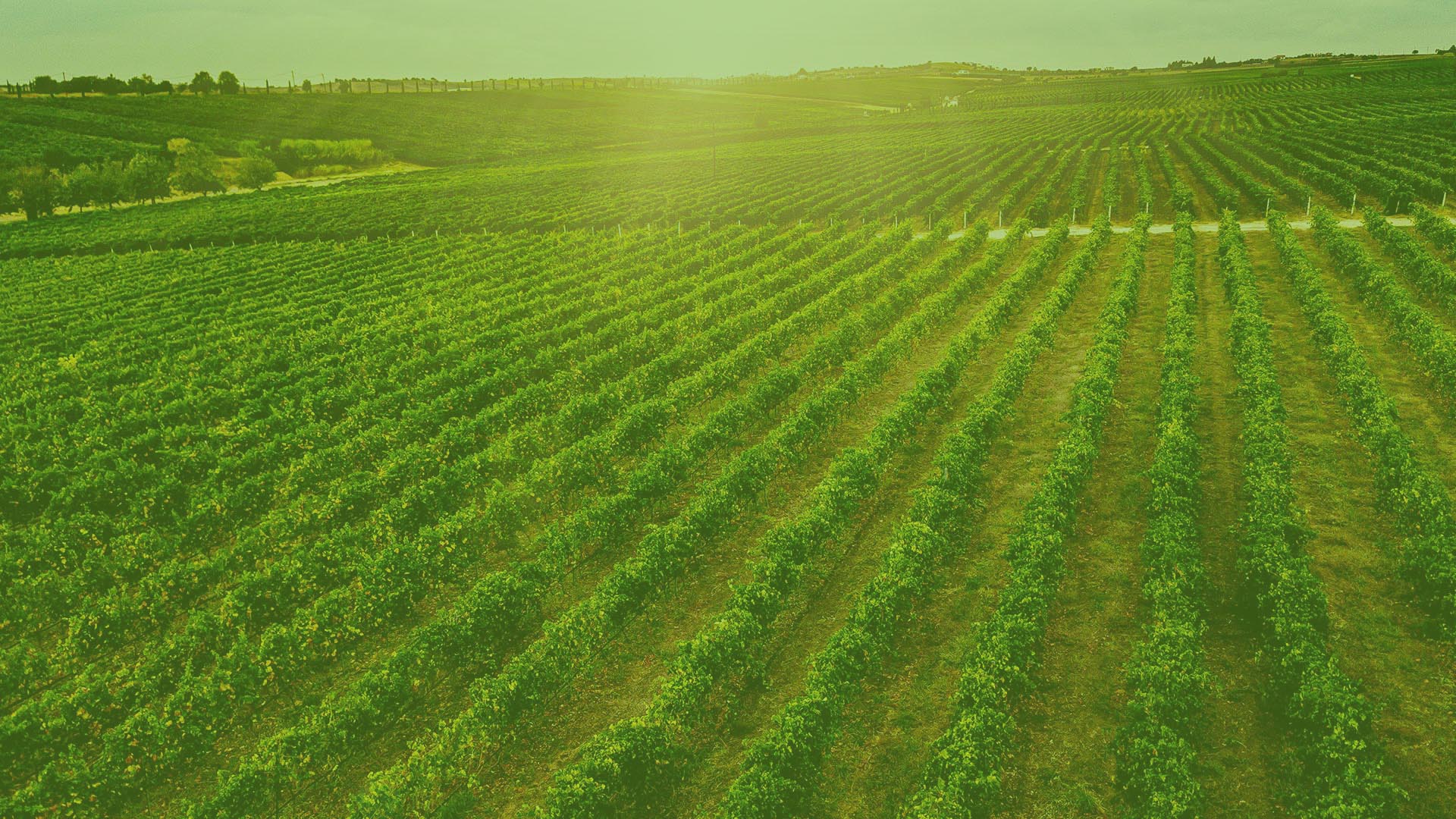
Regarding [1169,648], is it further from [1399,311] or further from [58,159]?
[58,159]

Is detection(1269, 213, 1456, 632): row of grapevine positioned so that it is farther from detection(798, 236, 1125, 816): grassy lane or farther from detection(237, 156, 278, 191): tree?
detection(237, 156, 278, 191): tree

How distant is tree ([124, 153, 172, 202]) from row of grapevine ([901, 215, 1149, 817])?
101690 millimetres

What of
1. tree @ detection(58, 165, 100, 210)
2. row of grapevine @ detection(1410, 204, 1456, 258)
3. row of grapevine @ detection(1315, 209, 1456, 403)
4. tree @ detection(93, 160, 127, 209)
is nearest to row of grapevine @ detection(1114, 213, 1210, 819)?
row of grapevine @ detection(1315, 209, 1456, 403)

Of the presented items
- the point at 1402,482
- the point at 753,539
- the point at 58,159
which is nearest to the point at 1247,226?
the point at 1402,482

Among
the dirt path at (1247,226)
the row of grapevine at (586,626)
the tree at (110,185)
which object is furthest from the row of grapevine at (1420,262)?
the tree at (110,185)

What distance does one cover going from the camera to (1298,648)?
10.9 metres

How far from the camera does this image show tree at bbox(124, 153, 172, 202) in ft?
273

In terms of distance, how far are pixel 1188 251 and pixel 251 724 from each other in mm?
38561

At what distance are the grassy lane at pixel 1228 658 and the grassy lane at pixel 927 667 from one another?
11.3 feet

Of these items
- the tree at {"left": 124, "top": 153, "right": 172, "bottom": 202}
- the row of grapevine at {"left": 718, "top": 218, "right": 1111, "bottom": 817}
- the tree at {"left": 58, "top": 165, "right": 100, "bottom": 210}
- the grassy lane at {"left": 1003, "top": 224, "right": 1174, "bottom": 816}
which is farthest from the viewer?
the tree at {"left": 124, "top": 153, "right": 172, "bottom": 202}

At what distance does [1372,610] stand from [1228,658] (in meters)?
3.22

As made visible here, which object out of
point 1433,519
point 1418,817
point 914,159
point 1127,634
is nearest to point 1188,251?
point 1433,519

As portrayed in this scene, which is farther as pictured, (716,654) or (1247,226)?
(1247,226)

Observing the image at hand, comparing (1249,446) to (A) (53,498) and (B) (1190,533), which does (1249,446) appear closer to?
(B) (1190,533)
